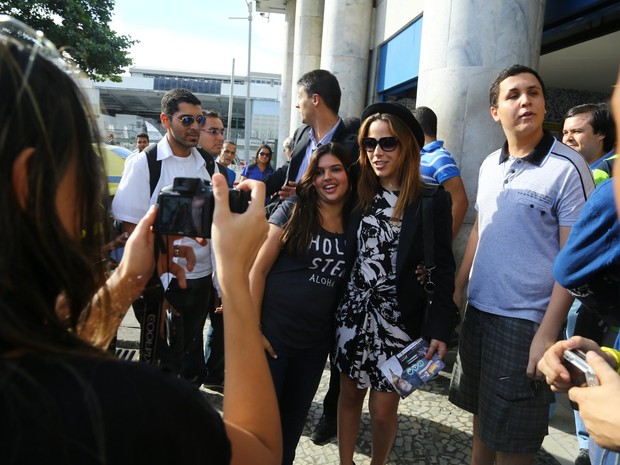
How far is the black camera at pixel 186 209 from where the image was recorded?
47.1 inches

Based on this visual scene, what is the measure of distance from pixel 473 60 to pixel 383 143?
4.56 ft

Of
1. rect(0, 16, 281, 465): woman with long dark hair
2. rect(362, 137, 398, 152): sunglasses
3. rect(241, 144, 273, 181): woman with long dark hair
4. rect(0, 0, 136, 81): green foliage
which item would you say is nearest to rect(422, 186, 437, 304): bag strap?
rect(362, 137, 398, 152): sunglasses

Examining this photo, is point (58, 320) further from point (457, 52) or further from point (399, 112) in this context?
point (457, 52)

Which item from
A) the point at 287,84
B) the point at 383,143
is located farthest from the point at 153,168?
the point at 287,84

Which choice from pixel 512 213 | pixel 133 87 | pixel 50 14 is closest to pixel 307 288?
pixel 512 213

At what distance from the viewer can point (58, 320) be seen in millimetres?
708

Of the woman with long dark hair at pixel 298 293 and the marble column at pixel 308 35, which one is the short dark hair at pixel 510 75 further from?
the marble column at pixel 308 35

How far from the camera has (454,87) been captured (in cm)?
340

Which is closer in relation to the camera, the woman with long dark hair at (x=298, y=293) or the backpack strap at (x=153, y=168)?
the woman with long dark hair at (x=298, y=293)

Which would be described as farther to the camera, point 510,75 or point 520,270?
point 510,75

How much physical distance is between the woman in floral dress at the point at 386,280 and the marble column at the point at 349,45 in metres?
5.19

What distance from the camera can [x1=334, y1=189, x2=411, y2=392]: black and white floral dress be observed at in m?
2.36

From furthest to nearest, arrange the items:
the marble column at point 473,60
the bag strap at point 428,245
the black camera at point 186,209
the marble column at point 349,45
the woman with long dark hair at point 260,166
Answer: the woman with long dark hair at point 260,166, the marble column at point 349,45, the marble column at point 473,60, the bag strap at point 428,245, the black camera at point 186,209

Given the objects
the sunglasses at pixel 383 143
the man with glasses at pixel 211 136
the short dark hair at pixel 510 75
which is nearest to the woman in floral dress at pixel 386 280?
the sunglasses at pixel 383 143
